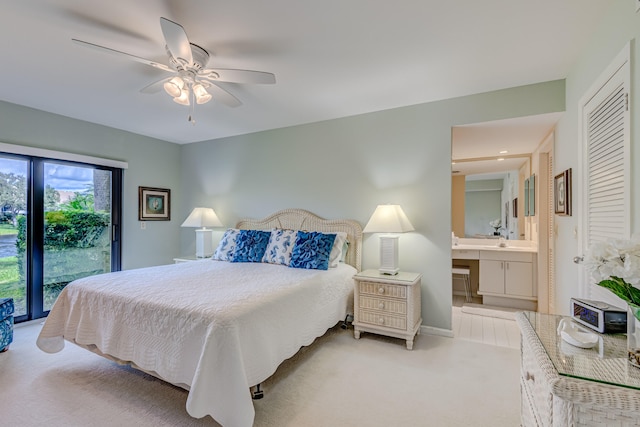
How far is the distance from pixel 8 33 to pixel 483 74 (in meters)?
3.54

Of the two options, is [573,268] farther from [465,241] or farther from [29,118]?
[29,118]

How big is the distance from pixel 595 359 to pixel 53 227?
16.2 ft

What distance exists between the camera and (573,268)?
2.40 m

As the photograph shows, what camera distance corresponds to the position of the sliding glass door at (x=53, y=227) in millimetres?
3293

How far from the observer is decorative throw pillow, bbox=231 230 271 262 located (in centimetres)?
343

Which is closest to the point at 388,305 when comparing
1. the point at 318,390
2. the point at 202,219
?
the point at 318,390

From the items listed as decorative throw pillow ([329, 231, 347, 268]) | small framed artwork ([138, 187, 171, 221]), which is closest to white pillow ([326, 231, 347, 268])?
decorative throw pillow ([329, 231, 347, 268])

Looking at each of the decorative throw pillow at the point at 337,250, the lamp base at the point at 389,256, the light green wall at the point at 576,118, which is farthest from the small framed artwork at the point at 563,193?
the decorative throw pillow at the point at 337,250

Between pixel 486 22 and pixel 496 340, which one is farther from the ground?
pixel 486 22

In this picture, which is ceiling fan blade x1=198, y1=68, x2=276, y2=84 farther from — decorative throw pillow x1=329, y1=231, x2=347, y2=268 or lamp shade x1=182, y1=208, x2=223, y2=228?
lamp shade x1=182, y1=208, x2=223, y2=228

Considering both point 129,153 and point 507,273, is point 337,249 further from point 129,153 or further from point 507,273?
point 129,153

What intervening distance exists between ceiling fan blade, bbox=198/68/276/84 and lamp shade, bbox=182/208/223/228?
2446mm

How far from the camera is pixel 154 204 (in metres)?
4.57

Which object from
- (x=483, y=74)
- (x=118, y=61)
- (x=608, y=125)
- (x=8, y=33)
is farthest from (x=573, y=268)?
(x=8, y=33)
